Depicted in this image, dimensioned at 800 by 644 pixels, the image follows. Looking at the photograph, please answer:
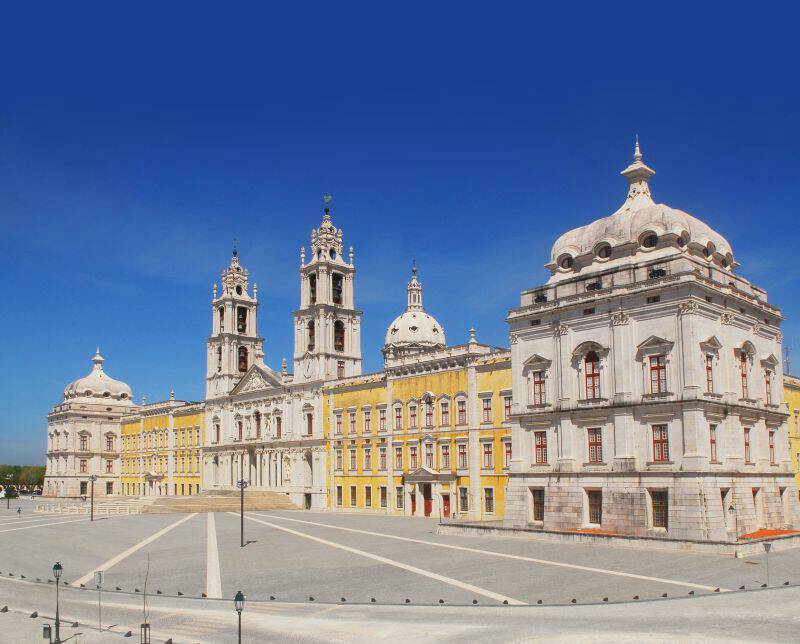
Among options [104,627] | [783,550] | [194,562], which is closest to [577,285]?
[783,550]

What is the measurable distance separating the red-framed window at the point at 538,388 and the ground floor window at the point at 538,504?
15.7 ft

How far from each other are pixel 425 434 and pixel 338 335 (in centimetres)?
1981

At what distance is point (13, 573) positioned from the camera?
3569 cm

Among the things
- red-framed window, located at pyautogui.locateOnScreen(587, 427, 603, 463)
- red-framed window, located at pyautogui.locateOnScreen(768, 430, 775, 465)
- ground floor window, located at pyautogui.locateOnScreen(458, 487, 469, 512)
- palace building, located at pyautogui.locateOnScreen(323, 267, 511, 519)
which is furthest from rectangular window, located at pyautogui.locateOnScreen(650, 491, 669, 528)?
ground floor window, located at pyautogui.locateOnScreen(458, 487, 469, 512)

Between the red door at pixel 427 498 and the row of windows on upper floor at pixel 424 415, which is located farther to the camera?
the red door at pixel 427 498

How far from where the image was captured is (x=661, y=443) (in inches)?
1603

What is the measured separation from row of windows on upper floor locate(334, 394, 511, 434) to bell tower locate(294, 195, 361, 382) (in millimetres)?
6266

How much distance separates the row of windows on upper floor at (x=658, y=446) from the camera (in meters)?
40.4

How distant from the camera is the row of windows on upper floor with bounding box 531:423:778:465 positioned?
40.4 metres

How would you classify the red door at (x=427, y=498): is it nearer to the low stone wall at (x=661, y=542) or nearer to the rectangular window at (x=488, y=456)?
the rectangular window at (x=488, y=456)

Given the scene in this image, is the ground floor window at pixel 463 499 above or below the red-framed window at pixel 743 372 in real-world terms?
below

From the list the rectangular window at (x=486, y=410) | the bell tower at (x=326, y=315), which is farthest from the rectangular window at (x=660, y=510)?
the bell tower at (x=326, y=315)

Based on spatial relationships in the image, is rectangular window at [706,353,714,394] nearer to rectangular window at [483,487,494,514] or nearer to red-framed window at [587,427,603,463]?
red-framed window at [587,427,603,463]

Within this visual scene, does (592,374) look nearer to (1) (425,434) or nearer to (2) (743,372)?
(2) (743,372)
